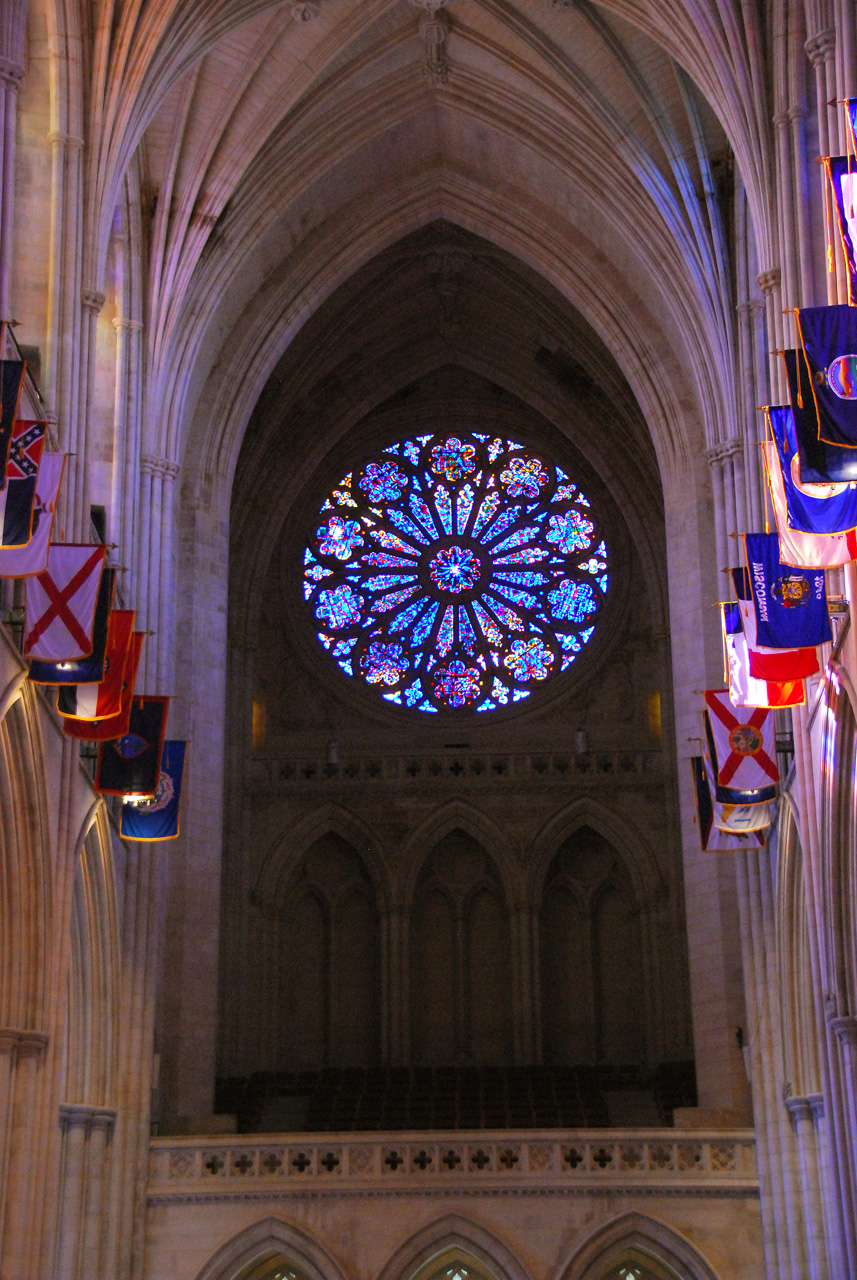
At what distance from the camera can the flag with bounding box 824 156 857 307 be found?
1306cm

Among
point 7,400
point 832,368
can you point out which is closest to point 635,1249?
point 832,368

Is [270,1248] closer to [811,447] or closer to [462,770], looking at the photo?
[462,770]

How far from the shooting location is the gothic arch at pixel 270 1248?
73.1ft

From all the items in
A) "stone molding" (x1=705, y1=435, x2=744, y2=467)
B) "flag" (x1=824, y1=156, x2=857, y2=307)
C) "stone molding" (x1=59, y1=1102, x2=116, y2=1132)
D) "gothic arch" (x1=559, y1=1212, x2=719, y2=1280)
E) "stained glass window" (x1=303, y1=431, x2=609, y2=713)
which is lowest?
"gothic arch" (x1=559, y1=1212, x2=719, y2=1280)

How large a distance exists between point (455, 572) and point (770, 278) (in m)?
13.8

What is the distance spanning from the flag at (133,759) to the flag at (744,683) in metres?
6.46

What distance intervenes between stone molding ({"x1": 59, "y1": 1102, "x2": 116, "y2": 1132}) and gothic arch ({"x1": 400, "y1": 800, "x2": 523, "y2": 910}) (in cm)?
941

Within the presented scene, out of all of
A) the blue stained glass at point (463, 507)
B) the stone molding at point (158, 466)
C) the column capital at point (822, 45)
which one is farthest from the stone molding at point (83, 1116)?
the blue stained glass at point (463, 507)

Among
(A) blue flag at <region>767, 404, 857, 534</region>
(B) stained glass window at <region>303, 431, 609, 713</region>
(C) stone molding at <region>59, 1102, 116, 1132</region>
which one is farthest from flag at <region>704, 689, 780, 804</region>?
(B) stained glass window at <region>303, 431, 609, 713</region>

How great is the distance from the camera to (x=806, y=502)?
14266 mm

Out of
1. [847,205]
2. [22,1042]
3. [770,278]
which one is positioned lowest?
[22,1042]

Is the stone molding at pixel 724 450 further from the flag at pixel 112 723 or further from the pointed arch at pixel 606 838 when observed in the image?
the flag at pixel 112 723

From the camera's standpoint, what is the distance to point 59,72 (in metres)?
20.6

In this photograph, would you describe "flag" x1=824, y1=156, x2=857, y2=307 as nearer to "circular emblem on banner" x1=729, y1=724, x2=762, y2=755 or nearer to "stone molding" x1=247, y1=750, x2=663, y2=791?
"circular emblem on banner" x1=729, y1=724, x2=762, y2=755
